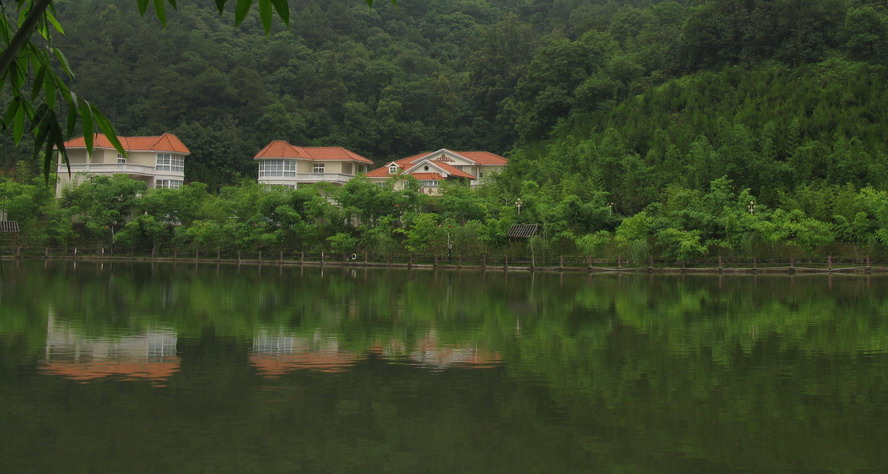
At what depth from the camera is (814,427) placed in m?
9.13

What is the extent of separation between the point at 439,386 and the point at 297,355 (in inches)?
130

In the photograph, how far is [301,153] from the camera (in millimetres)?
58781

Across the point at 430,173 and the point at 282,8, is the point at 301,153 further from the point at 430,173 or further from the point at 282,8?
the point at 282,8

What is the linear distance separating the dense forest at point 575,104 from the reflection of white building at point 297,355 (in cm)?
2425

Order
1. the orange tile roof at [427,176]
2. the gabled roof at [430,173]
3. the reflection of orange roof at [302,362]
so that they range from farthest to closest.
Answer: the gabled roof at [430,173], the orange tile roof at [427,176], the reflection of orange roof at [302,362]

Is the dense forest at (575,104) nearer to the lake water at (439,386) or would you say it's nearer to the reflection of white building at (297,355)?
the lake water at (439,386)

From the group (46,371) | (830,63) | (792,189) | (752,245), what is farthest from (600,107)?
(46,371)

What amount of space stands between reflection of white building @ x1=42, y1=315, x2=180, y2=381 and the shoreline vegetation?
2185cm

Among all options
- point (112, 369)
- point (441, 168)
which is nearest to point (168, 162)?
point (441, 168)

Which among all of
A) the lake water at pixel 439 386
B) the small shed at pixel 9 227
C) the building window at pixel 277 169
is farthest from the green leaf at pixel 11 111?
the building window at pixel 277 169

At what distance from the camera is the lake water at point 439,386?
26.7ft

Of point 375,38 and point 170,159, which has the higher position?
point 375,38

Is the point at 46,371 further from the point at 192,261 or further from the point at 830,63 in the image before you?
the point at 830,63

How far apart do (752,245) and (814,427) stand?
3074 centimetres
